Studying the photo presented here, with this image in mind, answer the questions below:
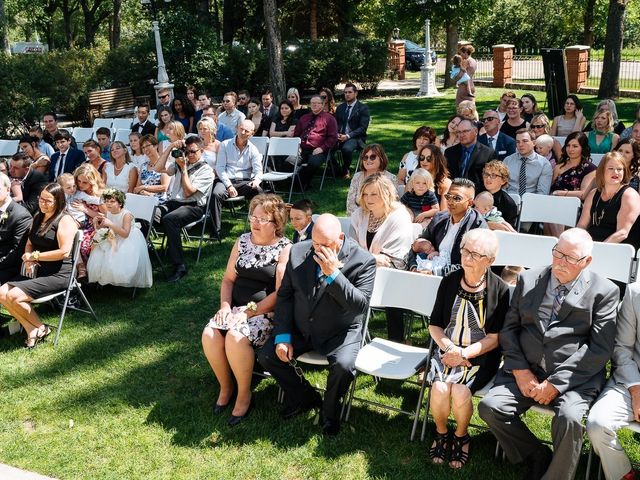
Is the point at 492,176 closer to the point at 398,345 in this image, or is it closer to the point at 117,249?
the point at 398,345

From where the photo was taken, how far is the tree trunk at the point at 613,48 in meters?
16.0

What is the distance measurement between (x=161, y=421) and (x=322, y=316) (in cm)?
143

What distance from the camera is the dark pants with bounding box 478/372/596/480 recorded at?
3.79 metres

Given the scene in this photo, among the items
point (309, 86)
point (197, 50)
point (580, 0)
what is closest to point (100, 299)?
point (197, 50)

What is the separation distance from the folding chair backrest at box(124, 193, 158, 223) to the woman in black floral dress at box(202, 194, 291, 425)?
253cm

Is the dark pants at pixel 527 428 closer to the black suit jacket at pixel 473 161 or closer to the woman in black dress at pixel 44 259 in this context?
the black suit jacket at pixel 473 161

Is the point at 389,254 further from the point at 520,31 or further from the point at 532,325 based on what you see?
the point at 520,31

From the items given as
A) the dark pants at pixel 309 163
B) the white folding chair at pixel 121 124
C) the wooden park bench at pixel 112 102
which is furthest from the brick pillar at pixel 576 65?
the white folding chair at pixel 121 124

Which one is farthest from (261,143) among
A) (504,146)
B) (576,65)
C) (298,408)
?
(576,65)

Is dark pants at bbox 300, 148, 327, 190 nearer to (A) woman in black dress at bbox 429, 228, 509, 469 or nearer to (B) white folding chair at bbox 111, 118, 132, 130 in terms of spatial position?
(B) white folding chair at bbox 111, 118, 132, 130

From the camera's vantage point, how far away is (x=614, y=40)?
1628cm

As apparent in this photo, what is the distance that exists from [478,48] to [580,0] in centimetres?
1087

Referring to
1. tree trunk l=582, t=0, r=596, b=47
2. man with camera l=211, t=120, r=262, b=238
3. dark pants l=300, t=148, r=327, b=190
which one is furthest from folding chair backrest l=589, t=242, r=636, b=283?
tree trunk l=582, t=0, r=596, b=47

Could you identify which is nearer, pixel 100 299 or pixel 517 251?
pixel 517 251
